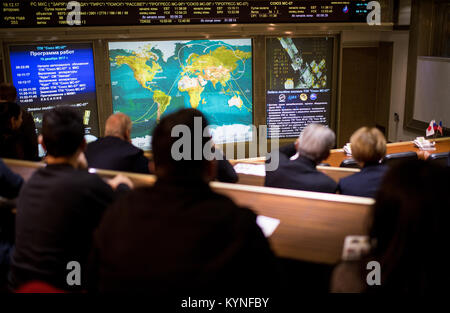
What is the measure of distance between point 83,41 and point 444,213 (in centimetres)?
417

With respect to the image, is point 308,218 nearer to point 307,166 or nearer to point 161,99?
point 307,166

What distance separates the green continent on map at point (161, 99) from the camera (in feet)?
16.8

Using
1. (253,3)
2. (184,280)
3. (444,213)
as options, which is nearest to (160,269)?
(184,280)

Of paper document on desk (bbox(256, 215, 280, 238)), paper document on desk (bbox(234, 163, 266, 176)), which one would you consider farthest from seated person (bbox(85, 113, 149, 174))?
paper document on desk (bbox(256, 215, 280, 238))

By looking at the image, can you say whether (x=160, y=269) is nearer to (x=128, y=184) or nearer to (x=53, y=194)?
(x=53, y=194)

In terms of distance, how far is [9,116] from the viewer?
3.37m

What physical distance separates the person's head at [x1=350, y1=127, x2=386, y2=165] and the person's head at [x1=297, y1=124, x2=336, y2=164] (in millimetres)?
136

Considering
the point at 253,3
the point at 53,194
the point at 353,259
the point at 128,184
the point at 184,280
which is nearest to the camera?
the point at 184,280

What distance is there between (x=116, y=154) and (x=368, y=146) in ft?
Result: 4.64

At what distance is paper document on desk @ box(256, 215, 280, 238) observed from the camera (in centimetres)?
180

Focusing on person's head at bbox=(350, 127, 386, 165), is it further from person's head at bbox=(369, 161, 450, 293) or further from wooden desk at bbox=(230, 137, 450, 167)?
wooden desk at bbox=(230, 137, 450, 167)

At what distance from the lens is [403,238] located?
1.21 metres

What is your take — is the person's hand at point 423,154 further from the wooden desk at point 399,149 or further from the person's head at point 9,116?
the person's head at point 9,116

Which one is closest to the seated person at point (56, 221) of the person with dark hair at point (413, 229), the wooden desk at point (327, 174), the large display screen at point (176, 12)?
the person with dark hair at point (413, 229)
